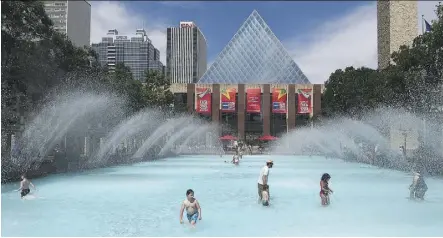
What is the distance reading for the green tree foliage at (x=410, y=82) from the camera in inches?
1236

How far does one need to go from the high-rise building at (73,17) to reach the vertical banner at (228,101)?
69.4 metres

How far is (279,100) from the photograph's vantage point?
99688 mm

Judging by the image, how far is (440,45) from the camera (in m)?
30.0

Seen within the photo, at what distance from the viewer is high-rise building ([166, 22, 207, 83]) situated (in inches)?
4058

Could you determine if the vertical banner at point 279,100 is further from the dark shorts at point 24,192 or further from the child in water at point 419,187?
the dark shorts at point 24,192

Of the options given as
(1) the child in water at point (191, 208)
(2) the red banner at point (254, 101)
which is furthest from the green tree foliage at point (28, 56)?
(2) the red banner at point (254, 101)

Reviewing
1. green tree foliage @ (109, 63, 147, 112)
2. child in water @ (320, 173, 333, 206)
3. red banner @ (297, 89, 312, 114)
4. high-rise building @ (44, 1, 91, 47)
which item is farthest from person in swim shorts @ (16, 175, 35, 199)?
red banner @ (297, 89, 312, 114)

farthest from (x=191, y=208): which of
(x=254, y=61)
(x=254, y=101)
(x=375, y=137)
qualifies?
(x=254, y=61)

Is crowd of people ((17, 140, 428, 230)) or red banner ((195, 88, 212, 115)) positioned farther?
red banner ((195, 88, 212, 115))

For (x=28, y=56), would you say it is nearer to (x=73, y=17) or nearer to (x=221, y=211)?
(x=73, y=17)

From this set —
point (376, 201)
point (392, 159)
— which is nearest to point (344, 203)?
point (376, 201)

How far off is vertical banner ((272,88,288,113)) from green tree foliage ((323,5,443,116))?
45.5m

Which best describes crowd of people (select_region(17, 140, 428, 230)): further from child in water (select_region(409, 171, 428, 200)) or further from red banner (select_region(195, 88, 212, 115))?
red banner (select_region(195, 88, 212, 115))

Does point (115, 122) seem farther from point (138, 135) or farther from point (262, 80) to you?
point (262, 80)
